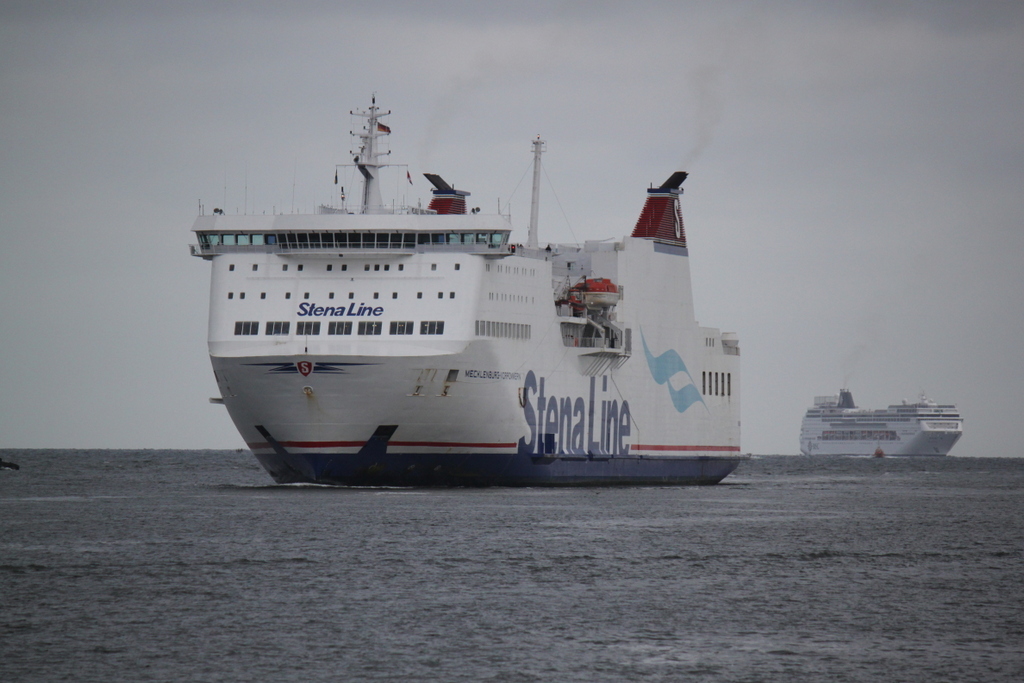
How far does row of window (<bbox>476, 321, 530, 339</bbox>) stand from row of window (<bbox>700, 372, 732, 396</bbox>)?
18.6 meters

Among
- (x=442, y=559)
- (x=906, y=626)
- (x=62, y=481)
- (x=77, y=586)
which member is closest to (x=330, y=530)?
(x=442, y=559)

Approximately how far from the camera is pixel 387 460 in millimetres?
50562

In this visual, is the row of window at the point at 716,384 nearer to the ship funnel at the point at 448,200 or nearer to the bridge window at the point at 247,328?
the ship funnel at the point at 448,200

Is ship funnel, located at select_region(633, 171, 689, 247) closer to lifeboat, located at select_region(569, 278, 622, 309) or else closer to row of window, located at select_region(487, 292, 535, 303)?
lifeboat, located at select_region(569, 278, 622, 309)

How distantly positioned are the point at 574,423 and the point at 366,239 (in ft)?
42.3

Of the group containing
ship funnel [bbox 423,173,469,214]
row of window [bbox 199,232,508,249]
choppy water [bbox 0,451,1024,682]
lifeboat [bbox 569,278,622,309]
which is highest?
ship funnel [bbox 423,173,469,214]

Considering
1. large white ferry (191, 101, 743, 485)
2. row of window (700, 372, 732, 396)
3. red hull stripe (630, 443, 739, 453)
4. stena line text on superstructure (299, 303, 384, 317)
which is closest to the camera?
large white ferry (191, 101, 743, 485)

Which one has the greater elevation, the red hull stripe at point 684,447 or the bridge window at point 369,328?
the bridge window at point 369,328

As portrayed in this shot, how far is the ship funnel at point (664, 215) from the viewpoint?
67750 mm

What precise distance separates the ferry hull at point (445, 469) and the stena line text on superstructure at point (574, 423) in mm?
454

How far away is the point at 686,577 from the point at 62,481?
4906cm

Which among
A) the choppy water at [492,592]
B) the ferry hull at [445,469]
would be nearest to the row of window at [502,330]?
the ferry hull at [445,469]

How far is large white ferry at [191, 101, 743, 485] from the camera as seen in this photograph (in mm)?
49031

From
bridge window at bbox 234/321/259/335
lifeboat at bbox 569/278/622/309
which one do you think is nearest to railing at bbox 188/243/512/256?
bridge window at bbox 234/321/259/335
